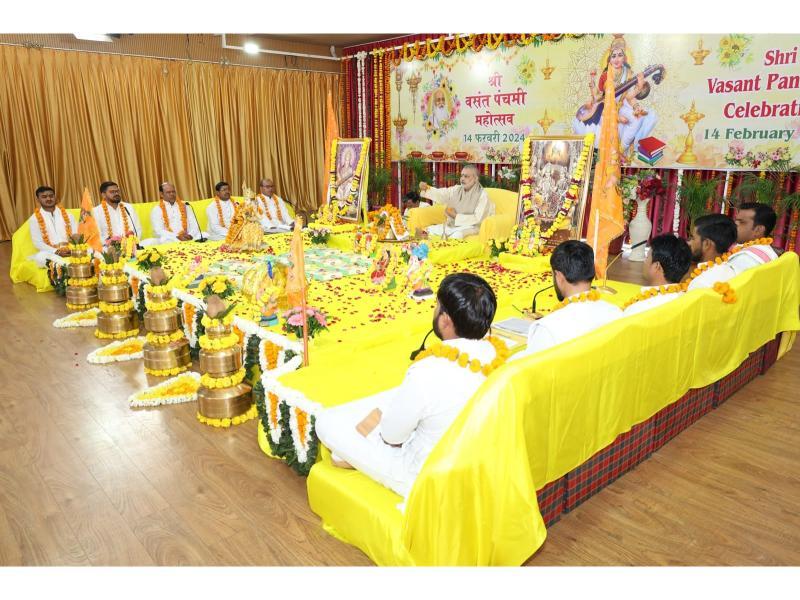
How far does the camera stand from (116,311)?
201 inches

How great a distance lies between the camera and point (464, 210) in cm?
758

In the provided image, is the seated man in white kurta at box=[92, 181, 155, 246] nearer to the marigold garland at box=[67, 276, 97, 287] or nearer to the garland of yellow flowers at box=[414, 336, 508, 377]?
the marigold garland at box=[67, 276, 97, 287]

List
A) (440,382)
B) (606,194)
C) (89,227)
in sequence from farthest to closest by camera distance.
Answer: (89,227) < (606,194) < (440,382)

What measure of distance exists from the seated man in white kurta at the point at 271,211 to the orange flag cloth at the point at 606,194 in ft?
13.6

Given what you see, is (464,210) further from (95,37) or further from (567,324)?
(95,37)

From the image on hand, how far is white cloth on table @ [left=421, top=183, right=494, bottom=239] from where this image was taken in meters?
7.00

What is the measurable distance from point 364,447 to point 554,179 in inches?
182

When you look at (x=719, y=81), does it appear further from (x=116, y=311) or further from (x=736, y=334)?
(x=116, y=311)

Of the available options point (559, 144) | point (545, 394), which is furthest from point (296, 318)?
point (559, 144)

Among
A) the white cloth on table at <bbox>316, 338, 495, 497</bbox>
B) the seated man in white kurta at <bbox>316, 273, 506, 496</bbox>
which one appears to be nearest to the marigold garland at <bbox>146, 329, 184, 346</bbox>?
the white cloth on table at <bbox>316, 338, 495, 497</bbox>

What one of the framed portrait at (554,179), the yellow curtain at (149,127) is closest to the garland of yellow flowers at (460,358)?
the framed portrait at (554,179)

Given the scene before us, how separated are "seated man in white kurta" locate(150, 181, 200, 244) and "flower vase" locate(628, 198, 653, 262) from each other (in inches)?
228

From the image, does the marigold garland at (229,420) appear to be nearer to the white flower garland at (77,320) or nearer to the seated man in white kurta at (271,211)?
the white flower garland at (77,320)

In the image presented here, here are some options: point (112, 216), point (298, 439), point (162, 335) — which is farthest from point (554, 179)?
point (112, 216)
